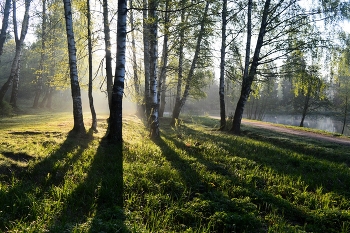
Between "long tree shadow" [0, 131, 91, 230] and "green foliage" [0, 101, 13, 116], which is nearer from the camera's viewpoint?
"long tree shadow" [0, 131, 91, 230]

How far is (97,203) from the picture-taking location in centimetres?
461

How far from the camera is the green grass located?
403 centimetres

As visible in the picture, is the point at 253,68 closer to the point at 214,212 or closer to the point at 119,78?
the point at 119,78

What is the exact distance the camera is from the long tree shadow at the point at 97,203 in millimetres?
3658

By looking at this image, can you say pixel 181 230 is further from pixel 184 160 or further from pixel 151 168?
pixel 184 160

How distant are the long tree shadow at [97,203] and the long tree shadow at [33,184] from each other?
1.76 ft

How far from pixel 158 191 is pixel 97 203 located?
1287 millimetres

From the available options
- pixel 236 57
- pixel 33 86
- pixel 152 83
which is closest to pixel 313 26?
pixel 236 57

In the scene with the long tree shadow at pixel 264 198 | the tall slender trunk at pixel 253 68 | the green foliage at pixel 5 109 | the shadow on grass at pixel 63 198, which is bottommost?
the long tree shadow at pixel 264 198

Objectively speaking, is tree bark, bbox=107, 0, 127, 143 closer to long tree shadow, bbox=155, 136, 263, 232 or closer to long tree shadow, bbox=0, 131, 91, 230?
long tree shadow, bbox=0, 131, 91, 230

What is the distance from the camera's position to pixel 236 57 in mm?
17672

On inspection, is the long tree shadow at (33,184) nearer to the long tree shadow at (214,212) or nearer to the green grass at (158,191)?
the green grass at (158,191)

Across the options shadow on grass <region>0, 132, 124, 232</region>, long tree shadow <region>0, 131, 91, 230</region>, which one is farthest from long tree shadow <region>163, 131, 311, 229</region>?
long tree shadow <region>0, 131, 91, 230</region>

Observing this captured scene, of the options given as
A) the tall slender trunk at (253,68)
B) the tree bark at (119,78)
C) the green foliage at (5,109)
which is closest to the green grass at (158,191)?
the tree bark at (119,78)
